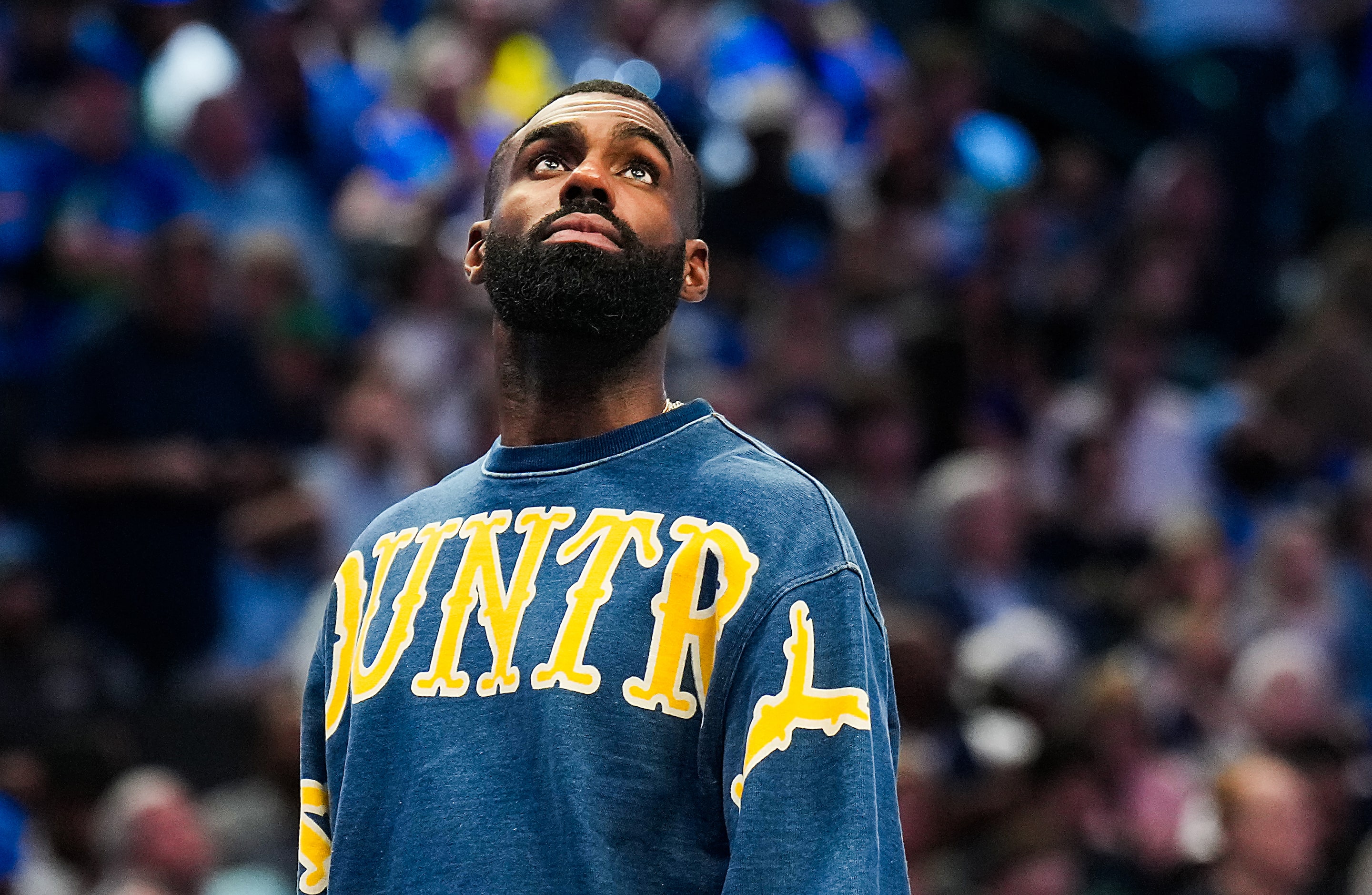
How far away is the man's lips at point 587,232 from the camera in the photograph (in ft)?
Answer: 6.93

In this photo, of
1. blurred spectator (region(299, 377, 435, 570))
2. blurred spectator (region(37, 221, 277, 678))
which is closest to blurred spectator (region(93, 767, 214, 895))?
blurred spectator (region(37, 221, 277, 678))

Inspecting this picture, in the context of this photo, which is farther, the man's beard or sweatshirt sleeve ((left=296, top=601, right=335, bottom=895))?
sweatshirt sleeve ((left=296, top=601, right=335, bottom=895))

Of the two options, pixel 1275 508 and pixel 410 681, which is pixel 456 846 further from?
pixel 1275 508

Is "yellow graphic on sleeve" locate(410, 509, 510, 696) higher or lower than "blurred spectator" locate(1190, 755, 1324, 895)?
lower

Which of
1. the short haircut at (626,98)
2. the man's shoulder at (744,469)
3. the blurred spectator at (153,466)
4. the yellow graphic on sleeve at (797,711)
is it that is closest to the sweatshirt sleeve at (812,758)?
the yellow graphic on sleeve at (797,711)

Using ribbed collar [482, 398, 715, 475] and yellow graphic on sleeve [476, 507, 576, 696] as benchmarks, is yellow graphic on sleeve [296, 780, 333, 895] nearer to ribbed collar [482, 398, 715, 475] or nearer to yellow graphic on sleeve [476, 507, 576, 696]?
yellow graphic on sleeve [476, 507, 576, 696]

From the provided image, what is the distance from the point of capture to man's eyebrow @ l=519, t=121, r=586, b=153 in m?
2.21

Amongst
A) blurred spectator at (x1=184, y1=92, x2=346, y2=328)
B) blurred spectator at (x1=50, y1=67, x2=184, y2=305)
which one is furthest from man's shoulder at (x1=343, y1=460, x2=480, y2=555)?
blurred spectator at (x1=184, y1=92, x2=346, y2=328)

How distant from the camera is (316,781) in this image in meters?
2.24

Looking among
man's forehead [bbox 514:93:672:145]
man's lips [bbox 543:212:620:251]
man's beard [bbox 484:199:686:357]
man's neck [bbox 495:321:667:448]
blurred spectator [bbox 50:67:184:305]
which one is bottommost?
man's neck [bbox 495:321:667:448]

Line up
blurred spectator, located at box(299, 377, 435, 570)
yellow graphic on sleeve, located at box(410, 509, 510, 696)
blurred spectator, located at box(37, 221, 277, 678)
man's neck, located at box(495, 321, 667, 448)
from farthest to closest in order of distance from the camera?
blurred spectator, located at box(299, 377, 435, 570)
blurred spectator, located at box(37, 221, 277, 678)
man's neck, located at box(495, 321, 667, 448)
yellow graphic on sleeve, located at box(410, 509, 510, 696)

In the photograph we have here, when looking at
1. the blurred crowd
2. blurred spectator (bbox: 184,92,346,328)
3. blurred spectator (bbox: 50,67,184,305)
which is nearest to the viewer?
the blurred crowd

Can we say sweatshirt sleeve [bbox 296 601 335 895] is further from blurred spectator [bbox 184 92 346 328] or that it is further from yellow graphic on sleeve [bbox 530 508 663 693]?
blurred spectator [bbox 184 92 346 328]

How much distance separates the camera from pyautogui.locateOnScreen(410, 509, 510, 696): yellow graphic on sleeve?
2.04 metres
